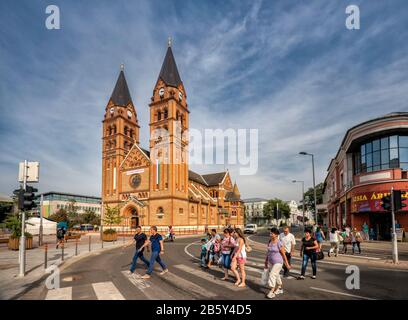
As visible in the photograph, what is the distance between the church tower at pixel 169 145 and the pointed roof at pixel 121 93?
23.1 ft

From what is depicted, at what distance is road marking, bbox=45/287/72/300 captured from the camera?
689 centimetres

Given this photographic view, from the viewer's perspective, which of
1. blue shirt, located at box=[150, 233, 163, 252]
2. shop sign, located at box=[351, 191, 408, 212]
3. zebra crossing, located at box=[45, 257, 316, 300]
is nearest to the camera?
zebra crossing, located at box=[45, 257, 316, 300]

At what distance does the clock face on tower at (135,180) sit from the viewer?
47719 millimetres

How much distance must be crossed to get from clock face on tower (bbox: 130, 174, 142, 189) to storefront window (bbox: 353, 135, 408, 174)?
110ft

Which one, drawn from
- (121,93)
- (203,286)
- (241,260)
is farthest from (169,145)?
(203,286)

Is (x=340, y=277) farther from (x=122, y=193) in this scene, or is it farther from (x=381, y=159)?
(x=122, y=193)

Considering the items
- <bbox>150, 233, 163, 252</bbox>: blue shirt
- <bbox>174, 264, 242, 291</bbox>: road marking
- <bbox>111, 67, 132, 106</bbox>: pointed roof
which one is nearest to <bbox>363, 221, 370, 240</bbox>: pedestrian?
<bbox>174, 264, 242, 291</bbox>: road marking

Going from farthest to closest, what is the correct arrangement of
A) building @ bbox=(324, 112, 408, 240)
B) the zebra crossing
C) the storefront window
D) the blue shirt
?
the storefront window → building @ bbox=(324, 112, 408, 240) → the blue shirt → the zebra crossing

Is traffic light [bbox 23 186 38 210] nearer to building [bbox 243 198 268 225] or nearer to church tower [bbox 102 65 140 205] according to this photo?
church tower [bbox 102 65 140 205]

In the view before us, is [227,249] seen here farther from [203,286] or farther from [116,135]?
[116,135]

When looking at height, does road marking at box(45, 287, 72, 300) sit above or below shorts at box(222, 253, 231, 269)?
below

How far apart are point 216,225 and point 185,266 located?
53.6m

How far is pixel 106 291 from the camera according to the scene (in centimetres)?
744
